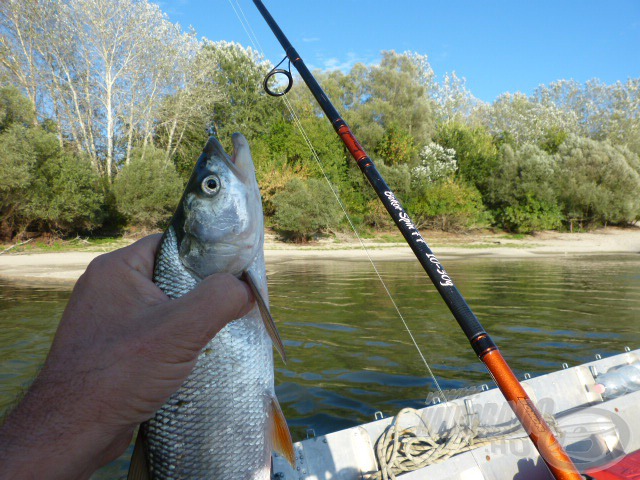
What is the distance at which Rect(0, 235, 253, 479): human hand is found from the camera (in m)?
1.20

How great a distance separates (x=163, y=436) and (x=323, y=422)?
4.24 metres

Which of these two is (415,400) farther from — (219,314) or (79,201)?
(79,201)

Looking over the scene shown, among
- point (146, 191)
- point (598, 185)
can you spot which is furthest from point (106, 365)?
point (598, 185)

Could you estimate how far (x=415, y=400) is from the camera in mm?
6000

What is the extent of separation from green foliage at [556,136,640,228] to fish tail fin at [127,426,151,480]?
37.7 meters

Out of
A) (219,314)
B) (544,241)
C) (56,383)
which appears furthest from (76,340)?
(544,241)

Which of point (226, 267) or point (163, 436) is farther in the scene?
point (226, 267)

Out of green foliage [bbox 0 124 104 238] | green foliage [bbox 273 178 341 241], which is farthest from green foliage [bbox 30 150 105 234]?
green foliage [bbox 273 178 341 241]

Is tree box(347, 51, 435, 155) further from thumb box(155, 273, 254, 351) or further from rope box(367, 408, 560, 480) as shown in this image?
thumb box(155, 273, 254, 351)

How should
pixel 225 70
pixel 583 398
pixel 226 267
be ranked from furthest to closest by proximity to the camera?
pixel 225 70
pixel 583 398
pixel 226 267

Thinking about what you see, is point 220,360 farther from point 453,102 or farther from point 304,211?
point 453,102

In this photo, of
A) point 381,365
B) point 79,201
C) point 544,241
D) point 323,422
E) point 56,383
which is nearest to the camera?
point 56,383

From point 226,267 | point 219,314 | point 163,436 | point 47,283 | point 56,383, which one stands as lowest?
point 47,283

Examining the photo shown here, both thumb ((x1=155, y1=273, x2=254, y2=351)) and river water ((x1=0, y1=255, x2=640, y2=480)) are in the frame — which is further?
river water ((x1=0, y1=255, x2=640, y2=480))
